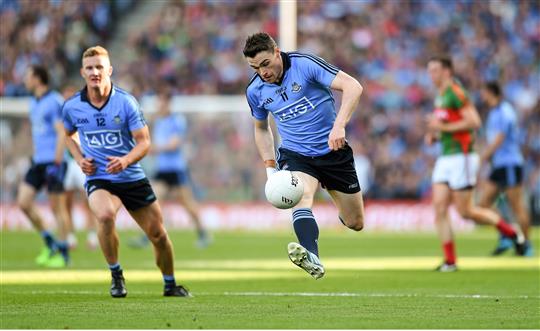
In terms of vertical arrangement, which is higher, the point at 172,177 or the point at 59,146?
the point at 59,146

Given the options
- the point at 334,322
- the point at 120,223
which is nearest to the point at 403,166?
the point at 120,223

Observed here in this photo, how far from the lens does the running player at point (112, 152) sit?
11047 millimetres

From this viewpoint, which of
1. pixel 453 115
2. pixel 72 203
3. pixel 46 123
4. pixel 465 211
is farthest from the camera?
pixel 72 203

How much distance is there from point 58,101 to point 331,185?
740 cm

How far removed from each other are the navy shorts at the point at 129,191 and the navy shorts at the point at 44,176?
6136 mm

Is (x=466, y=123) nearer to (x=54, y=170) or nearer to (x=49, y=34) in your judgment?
(x=54, y=170)

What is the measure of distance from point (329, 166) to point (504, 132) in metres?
8.69

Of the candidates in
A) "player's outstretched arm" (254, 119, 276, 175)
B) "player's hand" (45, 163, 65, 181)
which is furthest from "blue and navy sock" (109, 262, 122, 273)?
"player's hand" (45, 163, 65, 181)

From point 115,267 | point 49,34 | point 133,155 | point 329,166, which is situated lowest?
point 115,267

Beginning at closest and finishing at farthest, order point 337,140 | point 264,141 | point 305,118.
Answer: point 337,140 → point 305,118 → point 264,141

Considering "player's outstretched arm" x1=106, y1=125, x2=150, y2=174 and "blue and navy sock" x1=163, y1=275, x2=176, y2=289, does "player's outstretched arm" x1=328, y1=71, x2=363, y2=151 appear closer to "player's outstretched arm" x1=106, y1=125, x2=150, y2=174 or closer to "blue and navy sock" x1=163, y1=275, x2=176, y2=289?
"player's outstretched arm" x1=106, y1=125, x2=150, y2=174

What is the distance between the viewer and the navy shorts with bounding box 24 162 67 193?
17141 millimetres

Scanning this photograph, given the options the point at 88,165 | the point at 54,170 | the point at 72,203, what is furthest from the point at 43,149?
the point at 88,165

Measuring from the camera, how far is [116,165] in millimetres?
10773
